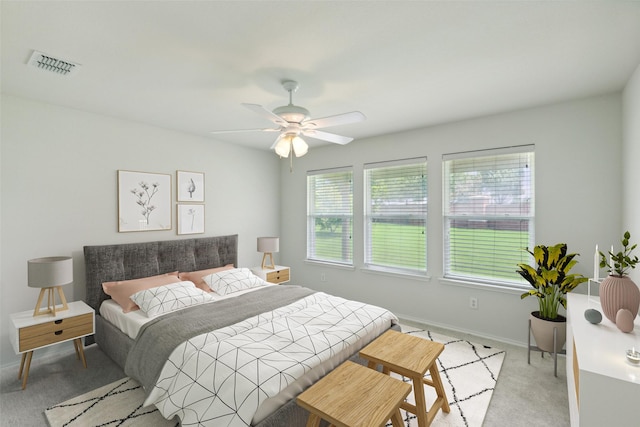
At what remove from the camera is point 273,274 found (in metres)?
4.39

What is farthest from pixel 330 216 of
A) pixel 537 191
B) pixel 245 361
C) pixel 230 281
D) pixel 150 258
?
pixel 245 361

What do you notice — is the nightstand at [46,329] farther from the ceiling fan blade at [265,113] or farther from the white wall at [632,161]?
the white wall at [632,161]

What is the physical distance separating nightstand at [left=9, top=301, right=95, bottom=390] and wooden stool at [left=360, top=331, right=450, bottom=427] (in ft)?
8.17

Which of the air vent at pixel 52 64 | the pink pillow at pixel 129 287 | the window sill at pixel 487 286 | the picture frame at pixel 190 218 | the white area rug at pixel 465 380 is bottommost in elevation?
the white area rug at pixel 465 380

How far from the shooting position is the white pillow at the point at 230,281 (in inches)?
130

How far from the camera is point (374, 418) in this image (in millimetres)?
1398

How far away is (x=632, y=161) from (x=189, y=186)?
14.8 ft

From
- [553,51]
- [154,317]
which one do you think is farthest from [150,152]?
[553,51]

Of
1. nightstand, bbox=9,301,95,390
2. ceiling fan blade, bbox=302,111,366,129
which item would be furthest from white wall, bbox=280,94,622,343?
nightstand, bbox=9,301,95,390

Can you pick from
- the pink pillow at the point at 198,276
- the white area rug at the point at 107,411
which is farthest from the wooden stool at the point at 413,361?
the pink pillow at the point at 198,276

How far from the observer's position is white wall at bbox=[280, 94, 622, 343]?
2752mm

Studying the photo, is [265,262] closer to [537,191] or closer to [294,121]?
[294,121]

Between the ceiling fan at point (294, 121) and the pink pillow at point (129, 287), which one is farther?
the pink pillow at point (129, 287)

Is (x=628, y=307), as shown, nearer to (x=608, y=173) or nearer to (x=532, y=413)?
(x=532, y=413)
